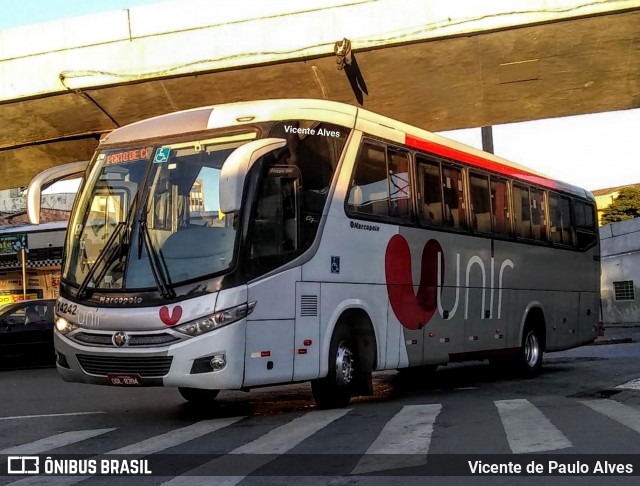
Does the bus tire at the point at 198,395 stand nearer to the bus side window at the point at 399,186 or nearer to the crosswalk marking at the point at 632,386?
the bus side window at the point at 399,186

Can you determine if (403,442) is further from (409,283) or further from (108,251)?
(409,283)

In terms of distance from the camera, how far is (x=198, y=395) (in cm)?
1074

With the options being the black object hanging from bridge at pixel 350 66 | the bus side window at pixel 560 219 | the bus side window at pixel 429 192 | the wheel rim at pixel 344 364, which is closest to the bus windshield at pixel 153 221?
the wheel rim at pixel 344 364

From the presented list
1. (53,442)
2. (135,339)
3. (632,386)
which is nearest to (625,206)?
(632,386)

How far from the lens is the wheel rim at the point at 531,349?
14545 millimetres

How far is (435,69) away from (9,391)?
998cm

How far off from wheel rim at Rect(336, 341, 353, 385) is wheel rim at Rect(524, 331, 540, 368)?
19.4 ft

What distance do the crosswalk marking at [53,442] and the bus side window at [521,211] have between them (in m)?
8.69

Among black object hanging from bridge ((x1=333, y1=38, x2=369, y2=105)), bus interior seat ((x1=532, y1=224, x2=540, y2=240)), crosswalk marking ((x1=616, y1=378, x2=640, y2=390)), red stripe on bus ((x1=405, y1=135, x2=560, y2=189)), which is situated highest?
black object hanging from bridge ((x1=333, y1=38, x2=369, y2=105))

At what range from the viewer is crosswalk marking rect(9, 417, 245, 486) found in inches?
232

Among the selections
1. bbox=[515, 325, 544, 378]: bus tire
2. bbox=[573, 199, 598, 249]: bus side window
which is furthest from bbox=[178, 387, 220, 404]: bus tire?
bbox=[573, 199, 598, 249]: bus side window

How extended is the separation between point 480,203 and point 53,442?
803 cm

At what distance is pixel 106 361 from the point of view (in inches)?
328

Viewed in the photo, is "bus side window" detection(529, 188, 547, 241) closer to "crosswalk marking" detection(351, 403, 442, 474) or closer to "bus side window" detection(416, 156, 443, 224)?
"bus side window" detection(416, 156, 443, 224)
